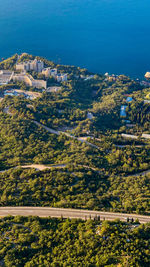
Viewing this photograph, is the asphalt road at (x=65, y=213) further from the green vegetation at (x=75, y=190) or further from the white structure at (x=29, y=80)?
the white structure at (x=29, y=80)

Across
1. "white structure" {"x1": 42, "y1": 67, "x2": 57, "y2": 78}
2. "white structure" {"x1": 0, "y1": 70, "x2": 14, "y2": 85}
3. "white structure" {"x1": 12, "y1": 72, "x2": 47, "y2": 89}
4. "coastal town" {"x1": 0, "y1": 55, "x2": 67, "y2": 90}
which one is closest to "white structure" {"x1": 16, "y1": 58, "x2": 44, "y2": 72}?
"coastal town" {"x1": 0, "y1": 55, "x2": 67, "y2": 90}

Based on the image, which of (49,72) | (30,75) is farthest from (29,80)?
(49,72)

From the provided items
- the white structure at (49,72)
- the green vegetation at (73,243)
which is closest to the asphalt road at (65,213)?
the green vegetation at (73,243)

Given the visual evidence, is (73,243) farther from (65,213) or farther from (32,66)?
(32,66)

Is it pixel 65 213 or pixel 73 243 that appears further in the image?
pixel 65 213

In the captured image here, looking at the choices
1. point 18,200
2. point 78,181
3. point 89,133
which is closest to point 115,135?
point 89,133

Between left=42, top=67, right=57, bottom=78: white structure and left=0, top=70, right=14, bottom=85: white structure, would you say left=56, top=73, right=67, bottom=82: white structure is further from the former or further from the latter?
left=0, top=70, right=14, bottom=85: white structure
